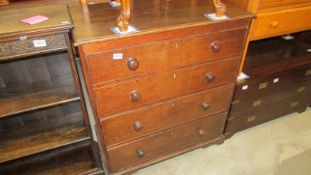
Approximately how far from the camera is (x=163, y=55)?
1133 mm

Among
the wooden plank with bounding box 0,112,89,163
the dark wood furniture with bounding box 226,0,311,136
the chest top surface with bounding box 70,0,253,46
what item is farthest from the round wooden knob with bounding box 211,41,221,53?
the wooden plank with bounding box 0,112,89,163

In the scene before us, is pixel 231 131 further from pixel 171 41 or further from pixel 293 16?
pixel 171 41

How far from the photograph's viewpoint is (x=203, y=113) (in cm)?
152

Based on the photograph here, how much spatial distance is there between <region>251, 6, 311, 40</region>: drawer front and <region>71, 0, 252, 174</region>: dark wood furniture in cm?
12

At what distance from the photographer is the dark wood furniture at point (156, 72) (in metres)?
1.03

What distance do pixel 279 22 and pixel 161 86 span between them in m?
0.82

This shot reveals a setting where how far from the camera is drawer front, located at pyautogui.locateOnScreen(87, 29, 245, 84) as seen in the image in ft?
3.36

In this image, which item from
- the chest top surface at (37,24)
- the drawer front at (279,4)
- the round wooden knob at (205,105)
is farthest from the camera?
the round wooden knob at (205,105)

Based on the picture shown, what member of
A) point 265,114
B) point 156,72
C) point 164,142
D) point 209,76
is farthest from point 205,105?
point 265,114

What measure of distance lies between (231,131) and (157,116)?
0.76 metres

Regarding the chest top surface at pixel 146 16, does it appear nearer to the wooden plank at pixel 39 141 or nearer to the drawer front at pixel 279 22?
the drawer front at pixel 279 22

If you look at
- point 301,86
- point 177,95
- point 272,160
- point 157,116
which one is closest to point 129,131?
→ point 157,116

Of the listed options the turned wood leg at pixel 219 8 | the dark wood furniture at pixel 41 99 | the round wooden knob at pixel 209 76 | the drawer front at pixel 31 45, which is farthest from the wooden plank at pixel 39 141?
the turned wood leg at pixel 219 8

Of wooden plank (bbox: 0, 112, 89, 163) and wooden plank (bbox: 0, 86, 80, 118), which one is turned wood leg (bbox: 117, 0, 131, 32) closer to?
wooden plank (bbox: 0, 86, 80, 118)
